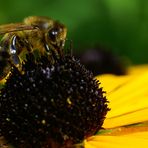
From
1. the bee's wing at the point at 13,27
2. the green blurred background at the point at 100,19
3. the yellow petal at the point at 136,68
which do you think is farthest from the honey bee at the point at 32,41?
the green blurred background at the point at 100,19

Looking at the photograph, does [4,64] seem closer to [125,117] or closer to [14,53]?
[14,53]

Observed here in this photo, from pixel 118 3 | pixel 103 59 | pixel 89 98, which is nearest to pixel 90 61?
pixel 103 59

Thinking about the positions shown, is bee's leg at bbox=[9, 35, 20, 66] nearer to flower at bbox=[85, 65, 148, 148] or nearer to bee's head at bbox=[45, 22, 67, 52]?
bee's head at bbox=[45, 22, 67, 52]

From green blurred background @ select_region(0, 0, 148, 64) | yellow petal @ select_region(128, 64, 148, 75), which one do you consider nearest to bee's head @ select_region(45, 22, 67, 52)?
yellow petal @ select_region(128, 64, 148, 75)

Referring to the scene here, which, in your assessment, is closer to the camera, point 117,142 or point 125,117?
point 117,142

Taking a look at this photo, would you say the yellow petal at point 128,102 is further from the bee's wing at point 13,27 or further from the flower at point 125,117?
the bee's wing at point 13,27

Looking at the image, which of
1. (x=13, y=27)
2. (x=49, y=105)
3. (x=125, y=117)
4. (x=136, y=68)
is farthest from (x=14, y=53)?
(x=136, y=68)
